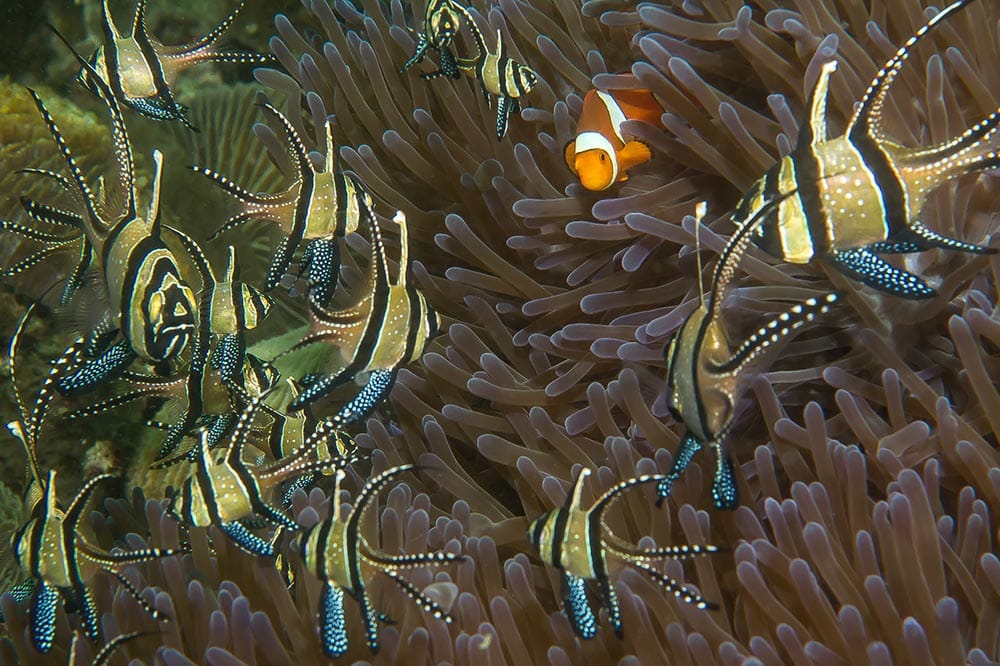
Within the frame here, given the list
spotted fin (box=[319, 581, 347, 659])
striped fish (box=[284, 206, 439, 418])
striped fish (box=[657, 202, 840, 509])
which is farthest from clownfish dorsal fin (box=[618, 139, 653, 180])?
spotted fin (box=[319, 581, 347, 659])

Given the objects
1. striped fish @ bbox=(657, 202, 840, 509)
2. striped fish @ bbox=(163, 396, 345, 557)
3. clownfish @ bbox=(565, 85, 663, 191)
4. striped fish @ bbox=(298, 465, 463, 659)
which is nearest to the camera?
striped fish @ bbox=(657, 202, 840, 509)

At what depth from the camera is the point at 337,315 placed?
191 centimetres

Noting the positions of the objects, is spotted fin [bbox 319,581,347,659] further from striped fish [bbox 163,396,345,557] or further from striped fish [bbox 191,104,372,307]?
striped fish [bbox 191,104,372,307]

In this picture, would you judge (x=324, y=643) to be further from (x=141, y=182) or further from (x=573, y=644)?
(x=141, y=182)

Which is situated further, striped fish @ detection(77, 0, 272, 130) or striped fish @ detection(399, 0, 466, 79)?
striped fish @ detection(399, 0, 466, 79)

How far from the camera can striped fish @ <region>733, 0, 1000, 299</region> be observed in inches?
61.6

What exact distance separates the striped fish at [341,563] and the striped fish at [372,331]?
0.21 meters

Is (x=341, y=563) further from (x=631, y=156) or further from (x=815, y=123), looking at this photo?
(x=631, y=156)

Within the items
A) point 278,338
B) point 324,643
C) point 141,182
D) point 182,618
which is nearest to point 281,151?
point 141,182

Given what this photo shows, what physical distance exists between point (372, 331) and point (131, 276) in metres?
0.72

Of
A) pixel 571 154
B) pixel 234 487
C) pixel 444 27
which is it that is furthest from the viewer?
pixel 444 27

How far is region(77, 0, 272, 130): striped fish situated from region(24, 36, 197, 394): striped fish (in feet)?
1.08

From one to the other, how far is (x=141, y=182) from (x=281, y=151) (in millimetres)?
722

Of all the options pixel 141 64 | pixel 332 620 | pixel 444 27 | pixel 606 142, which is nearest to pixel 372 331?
pixel 332 620
